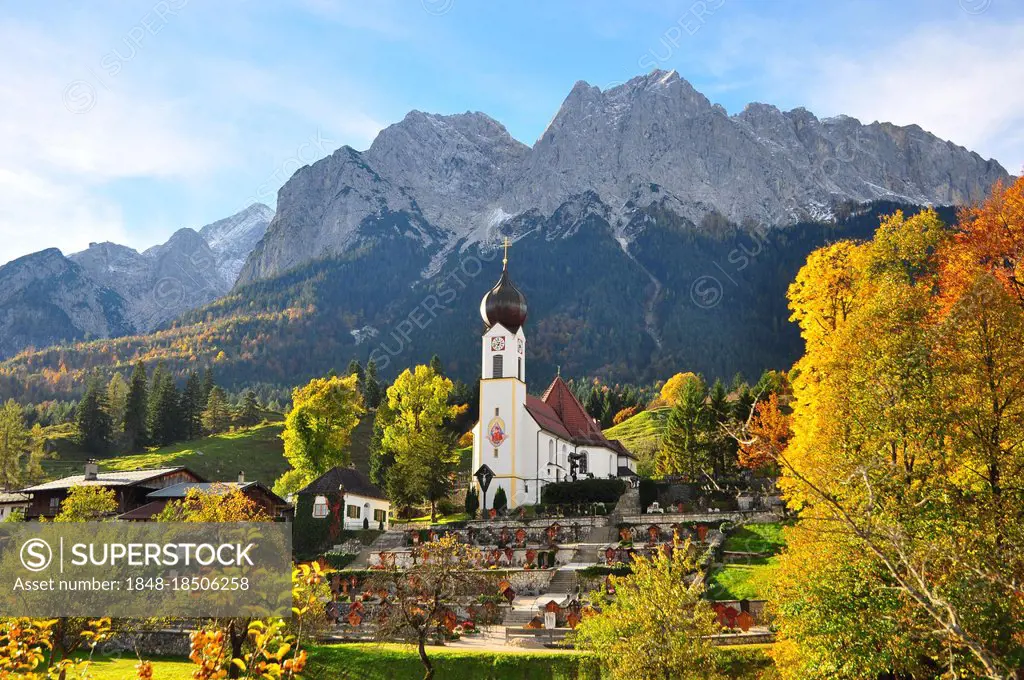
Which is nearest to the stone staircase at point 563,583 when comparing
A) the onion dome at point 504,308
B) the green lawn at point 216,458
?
the onion dome at point 504,308

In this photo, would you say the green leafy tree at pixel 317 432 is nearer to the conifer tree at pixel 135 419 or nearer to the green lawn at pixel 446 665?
the green lawn at pixel 446 665

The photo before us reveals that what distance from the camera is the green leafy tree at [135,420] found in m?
104

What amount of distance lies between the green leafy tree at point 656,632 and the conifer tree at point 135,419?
303ft

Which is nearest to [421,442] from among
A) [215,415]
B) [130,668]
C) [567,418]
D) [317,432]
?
[317,432]

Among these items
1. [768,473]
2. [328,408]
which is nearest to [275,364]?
[328,408]

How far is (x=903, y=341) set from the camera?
838 inches

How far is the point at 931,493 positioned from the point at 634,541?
31.8 metres

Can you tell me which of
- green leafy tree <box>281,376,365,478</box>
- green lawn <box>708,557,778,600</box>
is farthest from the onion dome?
green lawn <box>708,557,778,600</box>

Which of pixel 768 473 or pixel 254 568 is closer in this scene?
pixel 254 568

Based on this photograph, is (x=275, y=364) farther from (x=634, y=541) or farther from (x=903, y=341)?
(x=903, y=341)

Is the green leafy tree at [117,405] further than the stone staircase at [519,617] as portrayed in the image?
Yes

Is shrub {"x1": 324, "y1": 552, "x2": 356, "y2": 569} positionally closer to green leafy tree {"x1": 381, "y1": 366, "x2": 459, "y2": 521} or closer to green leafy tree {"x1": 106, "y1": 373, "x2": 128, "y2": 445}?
green leafy tree {"x1": 381, "y1": 366, "x2": 459, "y2": 521}

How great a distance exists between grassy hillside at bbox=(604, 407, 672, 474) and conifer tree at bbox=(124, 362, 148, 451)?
56.2m

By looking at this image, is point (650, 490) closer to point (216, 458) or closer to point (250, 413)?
point (216, 458)
